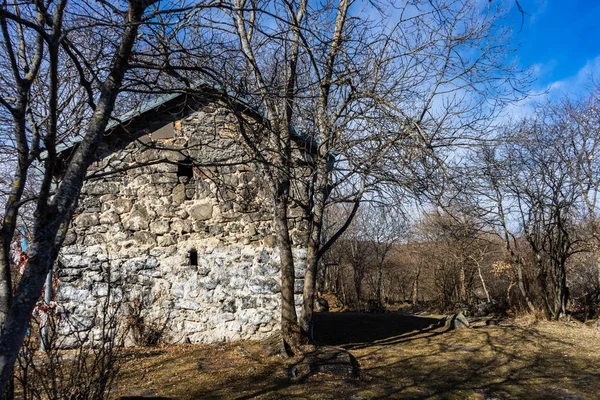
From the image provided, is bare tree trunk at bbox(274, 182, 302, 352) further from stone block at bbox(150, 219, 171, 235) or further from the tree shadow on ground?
stone block at bbox(150, 219, 171, 235)

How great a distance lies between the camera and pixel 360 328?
360 inches

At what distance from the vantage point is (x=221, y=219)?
725 centimetres

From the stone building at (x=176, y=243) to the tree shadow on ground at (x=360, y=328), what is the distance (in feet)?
4.79

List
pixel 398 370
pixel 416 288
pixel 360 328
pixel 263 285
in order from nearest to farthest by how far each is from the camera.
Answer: pixel 398 370, pixel 263 285, pixel 360 328, pixel 416 288

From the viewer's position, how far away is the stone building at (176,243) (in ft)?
22.9

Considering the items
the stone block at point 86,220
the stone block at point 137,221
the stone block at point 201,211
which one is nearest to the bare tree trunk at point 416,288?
the stone block at point 201,211

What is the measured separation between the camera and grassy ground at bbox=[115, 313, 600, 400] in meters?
4.75

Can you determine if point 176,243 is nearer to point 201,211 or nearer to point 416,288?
point 201,211

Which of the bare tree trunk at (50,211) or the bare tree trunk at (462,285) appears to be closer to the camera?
the bare tree trunk at (50,211)

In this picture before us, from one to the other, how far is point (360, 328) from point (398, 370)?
134 inches

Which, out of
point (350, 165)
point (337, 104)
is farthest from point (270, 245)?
point (337, 104)

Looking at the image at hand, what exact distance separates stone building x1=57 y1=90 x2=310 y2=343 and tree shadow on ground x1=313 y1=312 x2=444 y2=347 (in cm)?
146

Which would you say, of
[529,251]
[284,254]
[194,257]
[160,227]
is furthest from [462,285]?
[160,227]

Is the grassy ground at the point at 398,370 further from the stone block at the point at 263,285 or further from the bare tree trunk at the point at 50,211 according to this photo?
the bare tree trunk at the point at 50,211
